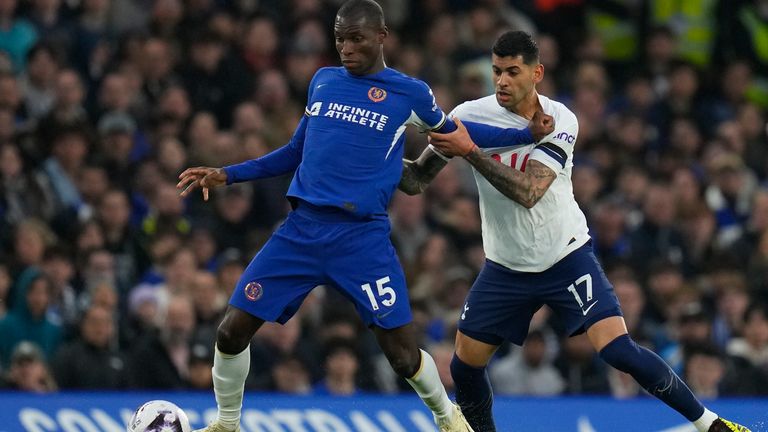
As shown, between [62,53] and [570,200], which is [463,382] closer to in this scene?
[570,200]

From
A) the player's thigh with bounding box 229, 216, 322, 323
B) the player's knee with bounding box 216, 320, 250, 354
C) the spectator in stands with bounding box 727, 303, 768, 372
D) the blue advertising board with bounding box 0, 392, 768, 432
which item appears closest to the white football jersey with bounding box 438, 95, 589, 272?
the player's thigh with bounding box 229, 216, 322, 323

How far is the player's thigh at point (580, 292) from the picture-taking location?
8.84 meters

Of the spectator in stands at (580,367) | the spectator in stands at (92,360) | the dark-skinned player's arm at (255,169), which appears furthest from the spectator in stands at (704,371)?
the dark-skinned player's arm at (255,169)

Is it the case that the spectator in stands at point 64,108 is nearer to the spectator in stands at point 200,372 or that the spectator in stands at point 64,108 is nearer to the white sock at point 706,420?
the spectator in stands at point 200,372

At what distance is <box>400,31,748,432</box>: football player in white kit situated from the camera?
8742mm

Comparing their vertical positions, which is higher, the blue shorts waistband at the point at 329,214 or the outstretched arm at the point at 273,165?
the outstretched arm at the point at 273,165

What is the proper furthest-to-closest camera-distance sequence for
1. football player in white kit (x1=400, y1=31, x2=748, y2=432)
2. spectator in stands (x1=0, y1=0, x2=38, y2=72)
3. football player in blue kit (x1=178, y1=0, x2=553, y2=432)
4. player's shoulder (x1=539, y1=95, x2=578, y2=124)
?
1. spectator in stands (x1=0, y1=0, x2=38, y2=72)
2. player's shoulder (x1=539, y1=95, x2=578, y2=124)
3. football player in white kit (x1=400, y1=31, x2=748, y2=432)
4. football player in blue kit (x1=178, y1=0, x2=553, y2=432)

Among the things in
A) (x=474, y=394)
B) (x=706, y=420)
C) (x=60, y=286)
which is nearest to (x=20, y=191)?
(x=60, y=286)

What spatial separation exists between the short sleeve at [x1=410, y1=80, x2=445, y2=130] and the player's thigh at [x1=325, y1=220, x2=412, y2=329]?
598 millimetres

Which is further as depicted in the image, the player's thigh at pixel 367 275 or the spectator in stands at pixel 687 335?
the spectator in stands at pixel 687 335

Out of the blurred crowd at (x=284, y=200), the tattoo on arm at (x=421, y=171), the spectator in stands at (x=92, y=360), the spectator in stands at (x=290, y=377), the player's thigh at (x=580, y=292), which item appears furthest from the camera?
the blurred crowd at (x=284, y=200)

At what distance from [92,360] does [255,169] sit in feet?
10.9

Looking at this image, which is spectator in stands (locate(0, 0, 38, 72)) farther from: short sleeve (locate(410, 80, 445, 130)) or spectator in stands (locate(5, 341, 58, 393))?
short sleeve (locate(410, 80, 445, 130))

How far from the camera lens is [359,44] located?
329 inches
